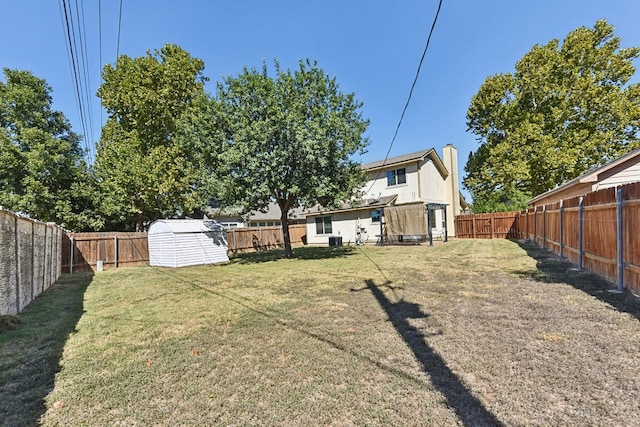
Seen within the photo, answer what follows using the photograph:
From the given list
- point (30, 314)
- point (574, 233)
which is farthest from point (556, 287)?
point (30, 314)

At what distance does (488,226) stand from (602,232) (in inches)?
672

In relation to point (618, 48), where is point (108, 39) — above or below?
below

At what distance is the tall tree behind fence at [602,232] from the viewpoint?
5.15 meters

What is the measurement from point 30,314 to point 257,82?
10043 millimetres

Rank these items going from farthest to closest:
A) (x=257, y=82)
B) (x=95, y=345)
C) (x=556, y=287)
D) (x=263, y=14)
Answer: (x=257, y=82)
(x=263, y=14)
(x=556, y=287)
(x=95, y=345)

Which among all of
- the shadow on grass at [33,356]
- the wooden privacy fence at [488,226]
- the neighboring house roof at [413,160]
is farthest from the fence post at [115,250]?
the wooden privacy fence at [488,226]

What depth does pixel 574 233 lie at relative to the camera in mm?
8492

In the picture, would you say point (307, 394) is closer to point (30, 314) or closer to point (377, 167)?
point (30, 314)

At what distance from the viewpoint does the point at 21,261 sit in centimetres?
663

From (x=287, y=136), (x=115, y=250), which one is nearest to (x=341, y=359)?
(x=287, y=136)

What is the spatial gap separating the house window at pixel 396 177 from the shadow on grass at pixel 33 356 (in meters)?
18.5

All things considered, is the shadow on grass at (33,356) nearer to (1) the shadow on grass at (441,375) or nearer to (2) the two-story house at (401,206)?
(1) the shadow on grass at (441,375)

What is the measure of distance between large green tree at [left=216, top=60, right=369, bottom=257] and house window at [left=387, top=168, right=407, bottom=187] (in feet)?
27.7

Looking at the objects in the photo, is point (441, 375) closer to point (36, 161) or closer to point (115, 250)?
point (115, 250)
